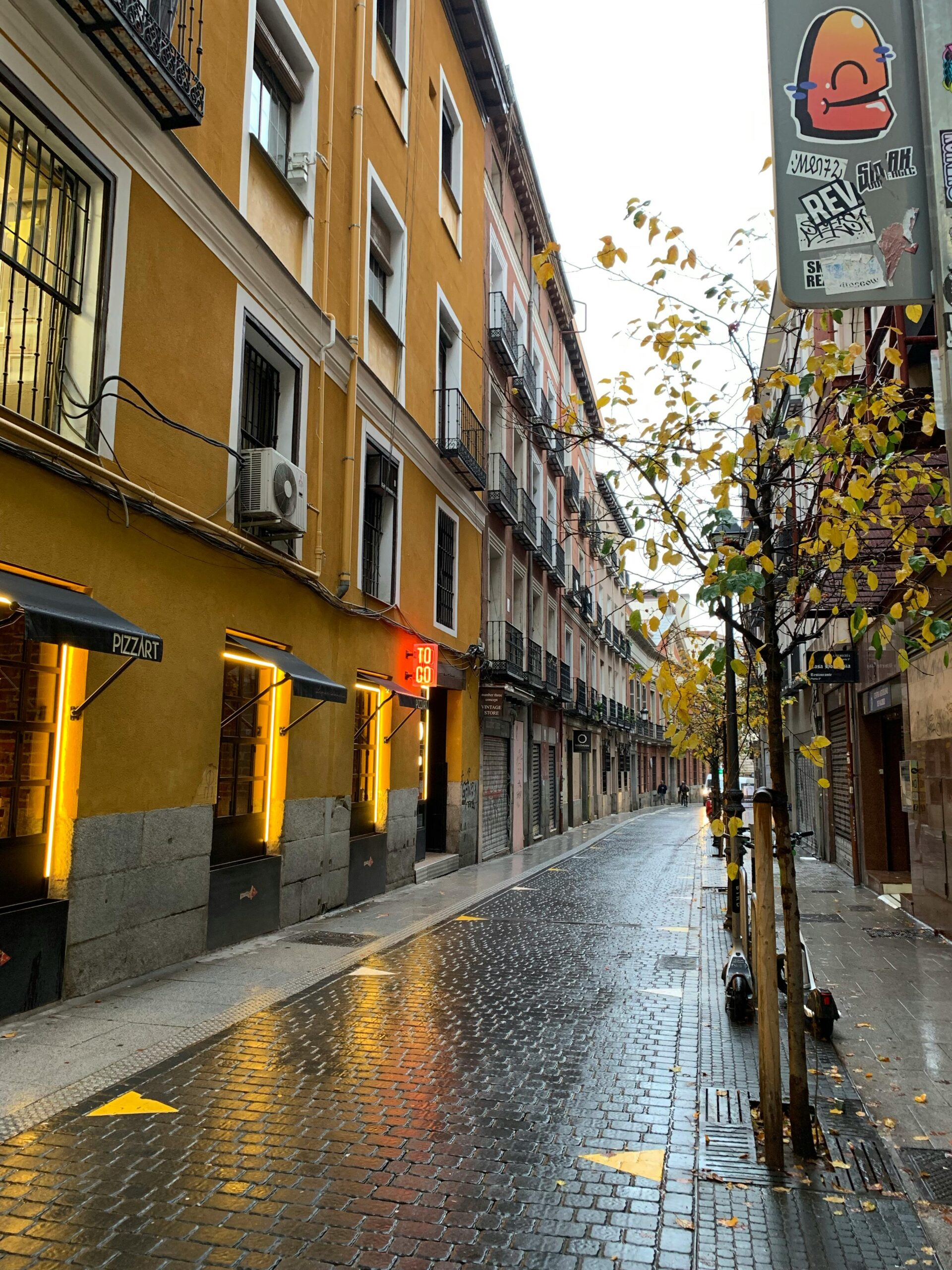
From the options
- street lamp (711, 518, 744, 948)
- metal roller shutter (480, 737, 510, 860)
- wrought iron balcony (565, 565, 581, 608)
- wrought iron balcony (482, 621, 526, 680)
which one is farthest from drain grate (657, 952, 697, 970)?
wrought iron balcony (565, 565, 581, 608)

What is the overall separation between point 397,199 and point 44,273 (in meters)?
8.86

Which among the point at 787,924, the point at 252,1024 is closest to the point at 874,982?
the point at 787,924

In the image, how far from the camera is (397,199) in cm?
1432

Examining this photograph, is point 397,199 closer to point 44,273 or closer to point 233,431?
point 233,431

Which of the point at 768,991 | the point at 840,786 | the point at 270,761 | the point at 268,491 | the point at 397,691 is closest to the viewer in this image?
the point at 768,991

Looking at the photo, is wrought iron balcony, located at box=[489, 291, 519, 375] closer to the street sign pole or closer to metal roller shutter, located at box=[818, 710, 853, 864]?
metal roller shutter, located at box=[818, 710, 853, 864]

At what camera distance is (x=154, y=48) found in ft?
22.6

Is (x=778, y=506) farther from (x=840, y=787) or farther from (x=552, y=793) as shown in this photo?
(x=552, y=793)

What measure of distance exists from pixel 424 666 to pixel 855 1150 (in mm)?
10652

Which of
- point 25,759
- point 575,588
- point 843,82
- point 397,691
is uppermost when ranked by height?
point 575,588

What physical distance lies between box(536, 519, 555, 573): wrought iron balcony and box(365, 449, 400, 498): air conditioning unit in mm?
10425

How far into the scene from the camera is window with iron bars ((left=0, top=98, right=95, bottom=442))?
648 centimetres

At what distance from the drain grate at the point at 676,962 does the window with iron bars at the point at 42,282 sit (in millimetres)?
6832

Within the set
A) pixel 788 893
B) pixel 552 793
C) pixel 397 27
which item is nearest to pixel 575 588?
pixel 552 793
